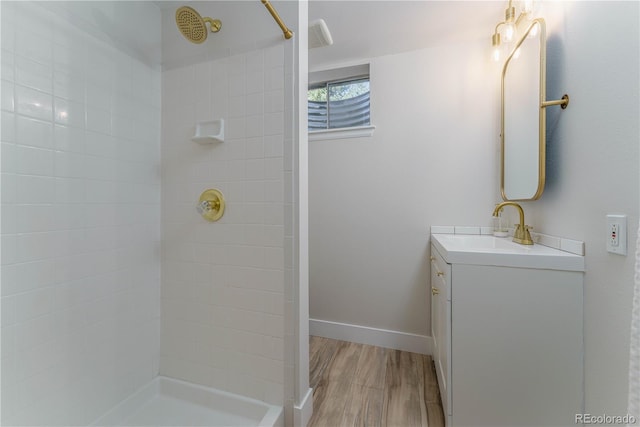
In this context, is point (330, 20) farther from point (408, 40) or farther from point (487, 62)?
point (487, 62)

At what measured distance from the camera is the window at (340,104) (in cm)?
214

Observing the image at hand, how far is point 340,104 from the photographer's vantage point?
222 centimetres

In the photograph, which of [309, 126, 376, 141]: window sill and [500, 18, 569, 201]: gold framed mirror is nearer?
[500, 18, 569, 201]: gold framed mirror

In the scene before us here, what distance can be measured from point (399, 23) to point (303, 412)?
236 cm

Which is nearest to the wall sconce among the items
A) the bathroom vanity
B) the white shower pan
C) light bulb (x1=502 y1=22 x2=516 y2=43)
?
light bulb (x1=502 y1=22 x2=516 y2=43)

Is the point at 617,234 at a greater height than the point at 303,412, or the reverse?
the point at 617,234

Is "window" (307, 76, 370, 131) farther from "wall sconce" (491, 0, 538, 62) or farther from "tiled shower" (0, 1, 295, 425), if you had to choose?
"tiled shower" (0, 1, 295, 425)

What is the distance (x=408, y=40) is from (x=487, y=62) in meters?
0.58

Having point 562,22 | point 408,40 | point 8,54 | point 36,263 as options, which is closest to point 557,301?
point 562,22

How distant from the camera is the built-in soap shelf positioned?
4.22ft

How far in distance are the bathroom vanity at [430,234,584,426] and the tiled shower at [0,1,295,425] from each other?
0.76m

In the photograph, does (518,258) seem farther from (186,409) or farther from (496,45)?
(186,409)

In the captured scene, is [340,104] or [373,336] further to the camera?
[340,104]

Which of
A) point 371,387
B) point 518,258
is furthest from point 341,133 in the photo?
point 371,387
